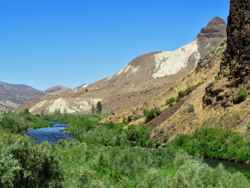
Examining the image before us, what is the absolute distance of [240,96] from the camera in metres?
85.2

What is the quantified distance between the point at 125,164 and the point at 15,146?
1964 centimetres

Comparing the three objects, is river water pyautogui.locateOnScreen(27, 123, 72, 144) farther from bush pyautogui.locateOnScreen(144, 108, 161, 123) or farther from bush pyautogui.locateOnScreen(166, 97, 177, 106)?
bush pyautogui.locateOnScreen(166, 97, 177, 106)

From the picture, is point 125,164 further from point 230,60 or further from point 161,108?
point 161,108

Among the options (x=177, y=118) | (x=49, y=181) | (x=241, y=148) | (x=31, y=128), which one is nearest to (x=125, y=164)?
(x=49, y=181)

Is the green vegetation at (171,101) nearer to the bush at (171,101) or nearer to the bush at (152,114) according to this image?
the bush at (171,101)

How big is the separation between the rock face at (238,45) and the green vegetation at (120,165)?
588 inches

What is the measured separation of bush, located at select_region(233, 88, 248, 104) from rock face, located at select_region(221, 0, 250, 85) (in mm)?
3861

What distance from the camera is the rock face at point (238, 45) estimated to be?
91.4 metres

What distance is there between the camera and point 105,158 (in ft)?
153

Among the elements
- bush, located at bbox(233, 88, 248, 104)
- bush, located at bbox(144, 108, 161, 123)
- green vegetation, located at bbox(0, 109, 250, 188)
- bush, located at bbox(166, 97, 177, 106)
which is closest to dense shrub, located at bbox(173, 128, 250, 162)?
green vegetation, located at bbox(0, 109, 250, 188)

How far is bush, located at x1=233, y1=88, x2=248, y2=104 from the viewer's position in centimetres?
8488

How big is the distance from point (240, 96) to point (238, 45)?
42.7 feet

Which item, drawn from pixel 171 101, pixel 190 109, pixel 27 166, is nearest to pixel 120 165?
pixel 27 166

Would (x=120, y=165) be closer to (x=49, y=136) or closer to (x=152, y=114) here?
(x=49, y=136)
